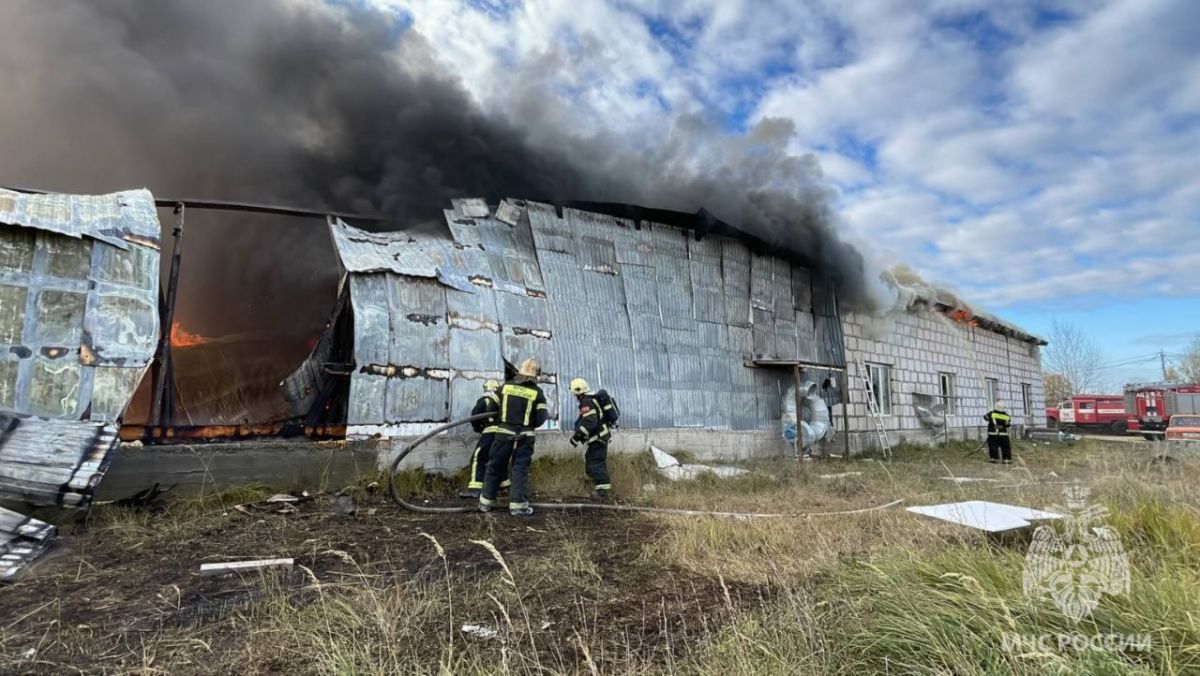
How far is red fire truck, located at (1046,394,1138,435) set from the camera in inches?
1126

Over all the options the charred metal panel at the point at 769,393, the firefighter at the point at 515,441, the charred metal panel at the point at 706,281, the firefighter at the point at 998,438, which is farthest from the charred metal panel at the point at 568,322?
the firefighter at the point at 998,438

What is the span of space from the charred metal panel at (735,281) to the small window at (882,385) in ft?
13.8

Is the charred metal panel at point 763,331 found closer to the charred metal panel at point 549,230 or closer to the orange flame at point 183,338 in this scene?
the charred metal panel at point 549,230

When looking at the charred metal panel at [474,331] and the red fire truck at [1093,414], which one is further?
the red fire truck at [1093,414]

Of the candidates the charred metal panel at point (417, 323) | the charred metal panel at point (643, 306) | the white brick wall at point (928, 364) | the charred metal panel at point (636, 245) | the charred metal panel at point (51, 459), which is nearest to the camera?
the charred metal panel at point (51, 459)

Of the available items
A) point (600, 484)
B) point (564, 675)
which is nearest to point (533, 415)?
point (600, 484)

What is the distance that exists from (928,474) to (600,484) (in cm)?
560

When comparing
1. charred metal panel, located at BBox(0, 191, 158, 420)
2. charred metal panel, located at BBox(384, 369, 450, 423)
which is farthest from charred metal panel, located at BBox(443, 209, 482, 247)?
charred metal panel, located at BBox(0, 191, 158, 420)

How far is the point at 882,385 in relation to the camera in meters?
13.9

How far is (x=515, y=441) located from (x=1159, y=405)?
99.4 feet

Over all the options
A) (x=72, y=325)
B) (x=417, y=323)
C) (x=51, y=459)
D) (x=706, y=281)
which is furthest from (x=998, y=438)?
(x=72, y=325)

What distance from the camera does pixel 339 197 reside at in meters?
9.15

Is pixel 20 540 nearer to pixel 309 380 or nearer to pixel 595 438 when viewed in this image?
pixel 309 380

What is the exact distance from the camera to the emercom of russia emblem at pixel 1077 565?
7.91 ft
